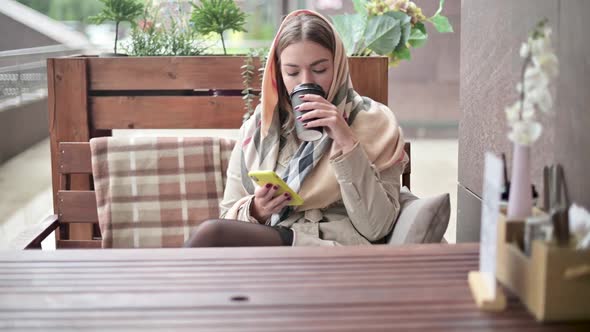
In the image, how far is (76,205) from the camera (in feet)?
8.57

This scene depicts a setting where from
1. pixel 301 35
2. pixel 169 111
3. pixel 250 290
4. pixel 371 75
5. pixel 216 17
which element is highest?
pixel 216 17

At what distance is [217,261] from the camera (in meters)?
1.40

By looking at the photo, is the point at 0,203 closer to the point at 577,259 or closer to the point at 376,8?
the point at 376,8

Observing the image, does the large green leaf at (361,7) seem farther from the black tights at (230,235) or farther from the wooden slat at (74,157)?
the black tights at (230,235)

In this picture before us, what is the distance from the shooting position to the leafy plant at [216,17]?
3.14 meters

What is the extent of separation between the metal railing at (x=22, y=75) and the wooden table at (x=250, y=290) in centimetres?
503

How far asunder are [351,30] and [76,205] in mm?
1262

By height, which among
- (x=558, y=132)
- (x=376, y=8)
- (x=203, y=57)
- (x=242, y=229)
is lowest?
(x=242, y=229)

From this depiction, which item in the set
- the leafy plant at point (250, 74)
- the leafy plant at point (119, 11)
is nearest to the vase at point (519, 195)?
the leafy plant at point (250, 74)

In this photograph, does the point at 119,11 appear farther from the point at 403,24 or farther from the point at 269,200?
the point at 269,200

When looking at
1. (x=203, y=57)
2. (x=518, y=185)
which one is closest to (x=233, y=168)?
(x=203, y=57)

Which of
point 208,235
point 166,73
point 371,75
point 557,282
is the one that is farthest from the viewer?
point 166,73

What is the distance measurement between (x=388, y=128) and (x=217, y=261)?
1000mm

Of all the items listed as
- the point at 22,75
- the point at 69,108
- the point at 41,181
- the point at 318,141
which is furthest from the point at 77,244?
the point at 22,75
